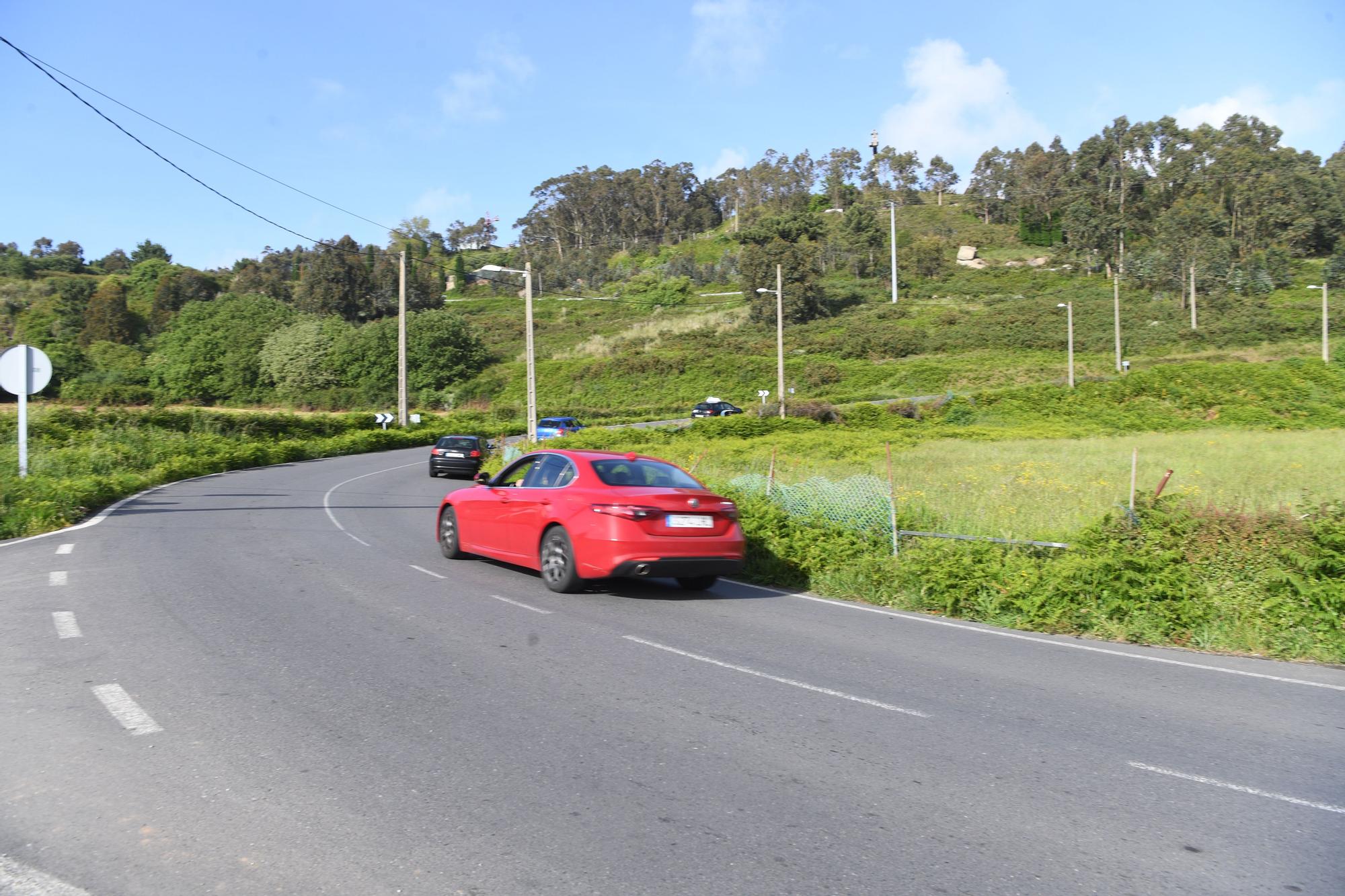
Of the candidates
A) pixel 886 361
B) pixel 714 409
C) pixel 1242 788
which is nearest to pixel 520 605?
pixel 1242 788

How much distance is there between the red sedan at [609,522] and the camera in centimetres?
1012

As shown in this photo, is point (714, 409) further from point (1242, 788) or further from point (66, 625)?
point (1242, 788)

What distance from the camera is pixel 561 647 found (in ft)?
26.3

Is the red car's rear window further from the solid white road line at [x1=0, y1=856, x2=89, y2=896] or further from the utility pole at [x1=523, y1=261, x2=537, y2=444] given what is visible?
the utility pole at [x1=523, y1=261, x2=537, y2=444]

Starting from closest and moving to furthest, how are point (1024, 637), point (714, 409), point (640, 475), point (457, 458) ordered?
point (1024, 637) → point (640, 475) → point (457, 458) → point (714, 409)

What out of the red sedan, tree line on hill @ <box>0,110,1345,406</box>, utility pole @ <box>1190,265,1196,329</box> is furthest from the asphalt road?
utility pole @ <box>1190,265,1196,329</box>

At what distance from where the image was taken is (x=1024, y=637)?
9.19 m

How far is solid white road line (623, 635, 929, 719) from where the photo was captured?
644 centimetres

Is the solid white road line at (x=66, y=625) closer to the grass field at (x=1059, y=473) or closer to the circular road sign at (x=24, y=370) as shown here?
the grass field at (x=1059, y=473)

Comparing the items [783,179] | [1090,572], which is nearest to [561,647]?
[1090,572]

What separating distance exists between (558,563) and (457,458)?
72.2ft

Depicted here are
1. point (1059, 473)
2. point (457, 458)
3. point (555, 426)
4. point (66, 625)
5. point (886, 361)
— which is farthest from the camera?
point (886, 361)

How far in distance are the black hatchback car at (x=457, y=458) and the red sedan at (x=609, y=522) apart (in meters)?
20.3

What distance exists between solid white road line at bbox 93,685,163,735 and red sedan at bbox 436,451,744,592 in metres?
4.71
